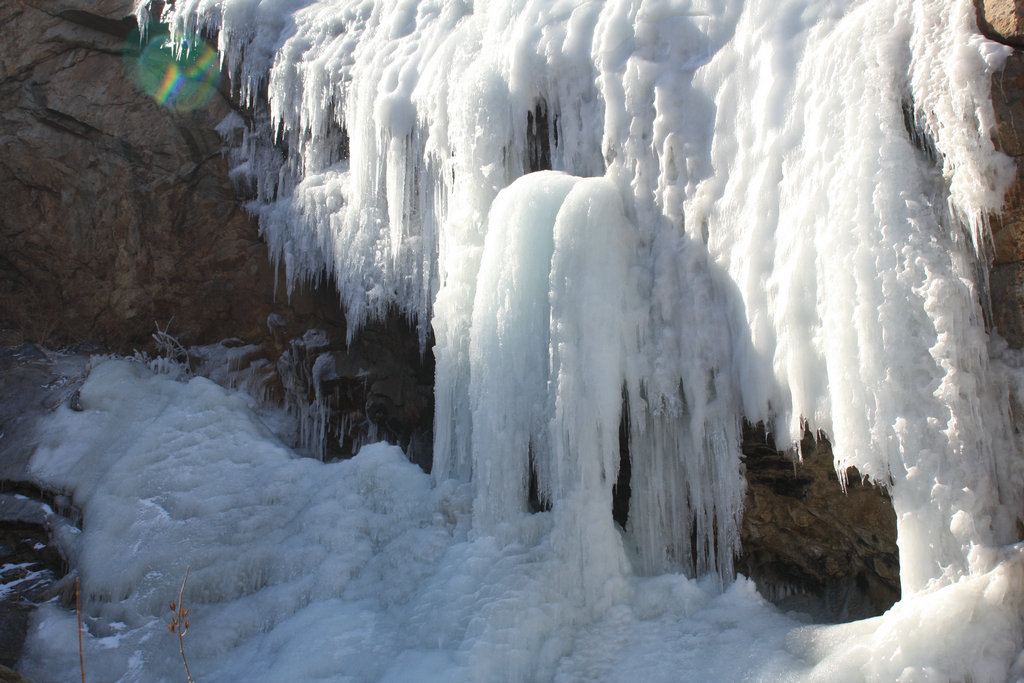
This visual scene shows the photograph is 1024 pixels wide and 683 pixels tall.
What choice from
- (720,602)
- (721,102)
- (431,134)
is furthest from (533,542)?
(431,134)

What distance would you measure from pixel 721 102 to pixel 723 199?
1.92 ft

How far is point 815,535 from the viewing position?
5.07 metres

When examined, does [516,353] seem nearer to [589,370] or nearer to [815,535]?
[589,370]

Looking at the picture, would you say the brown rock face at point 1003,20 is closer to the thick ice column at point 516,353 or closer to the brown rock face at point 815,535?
the brown rock face at point 815,535

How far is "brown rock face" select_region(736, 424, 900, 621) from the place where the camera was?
4.69 metres

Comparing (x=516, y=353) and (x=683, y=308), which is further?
(x=516, y=353)

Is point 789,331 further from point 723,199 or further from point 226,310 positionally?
point 226,310

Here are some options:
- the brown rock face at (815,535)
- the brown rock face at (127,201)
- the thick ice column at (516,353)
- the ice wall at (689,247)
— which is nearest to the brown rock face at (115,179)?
the brown rock face at (127,201)

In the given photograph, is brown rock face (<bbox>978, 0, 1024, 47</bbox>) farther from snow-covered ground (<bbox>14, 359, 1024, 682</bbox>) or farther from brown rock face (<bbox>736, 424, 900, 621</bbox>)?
snow-covered ground (<bbox>14, 359, 1024, 682</bbox>)

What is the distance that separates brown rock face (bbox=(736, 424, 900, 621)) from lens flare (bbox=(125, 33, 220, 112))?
20.2ft

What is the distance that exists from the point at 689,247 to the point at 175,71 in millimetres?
5769

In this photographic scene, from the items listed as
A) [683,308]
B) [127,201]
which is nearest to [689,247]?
[683,308]

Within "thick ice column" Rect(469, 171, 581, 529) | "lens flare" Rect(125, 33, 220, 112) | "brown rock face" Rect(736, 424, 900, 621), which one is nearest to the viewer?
"brown rock face" Rect(736, 424, 900, 621)

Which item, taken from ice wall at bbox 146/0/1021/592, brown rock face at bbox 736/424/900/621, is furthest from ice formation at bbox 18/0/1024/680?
brown rock face at bbox 736/424/900/621
